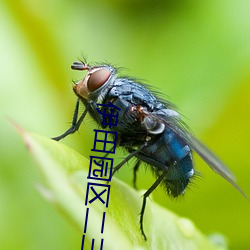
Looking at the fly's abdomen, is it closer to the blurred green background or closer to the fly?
the fly

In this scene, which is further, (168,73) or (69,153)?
(168,73)

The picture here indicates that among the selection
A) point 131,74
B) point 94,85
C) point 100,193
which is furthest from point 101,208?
point 131,74

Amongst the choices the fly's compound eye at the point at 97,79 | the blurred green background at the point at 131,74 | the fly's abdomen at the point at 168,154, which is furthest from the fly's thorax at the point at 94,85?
the blurred green background at the point at 131,74

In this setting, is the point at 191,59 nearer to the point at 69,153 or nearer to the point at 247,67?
the point at 247,67

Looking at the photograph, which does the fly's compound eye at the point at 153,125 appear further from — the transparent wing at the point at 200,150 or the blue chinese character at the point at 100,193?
the blue chinese character at the point at 100,193

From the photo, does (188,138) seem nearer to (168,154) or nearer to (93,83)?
(168,154)

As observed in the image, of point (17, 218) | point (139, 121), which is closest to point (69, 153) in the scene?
point (139, 121)

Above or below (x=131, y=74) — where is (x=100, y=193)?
above

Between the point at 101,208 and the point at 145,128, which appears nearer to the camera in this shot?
the point at 101,208
